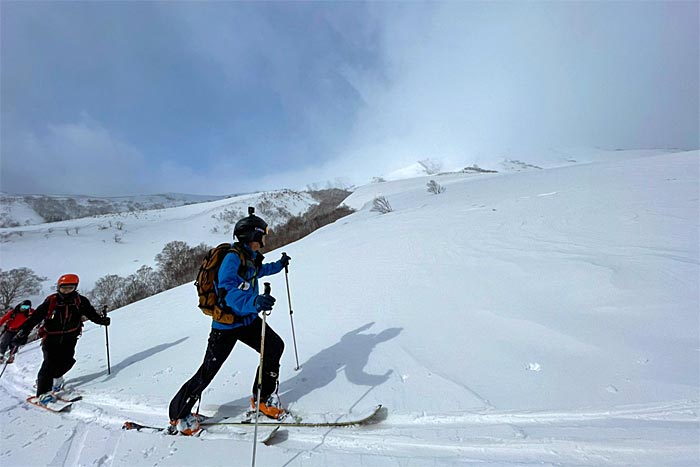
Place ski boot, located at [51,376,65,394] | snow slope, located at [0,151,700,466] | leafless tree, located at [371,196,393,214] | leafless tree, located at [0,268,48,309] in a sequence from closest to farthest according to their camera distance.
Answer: snow slope, located at [0,151,700,466], ski boot, located at [51,376,65,394], leafless tree, located at [371,196,393,214], leafless tree, located at [0,268,48,309]

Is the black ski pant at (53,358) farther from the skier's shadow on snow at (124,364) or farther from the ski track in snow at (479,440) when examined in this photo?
the ski track in snow at (479,440)

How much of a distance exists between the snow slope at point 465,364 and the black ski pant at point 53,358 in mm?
326

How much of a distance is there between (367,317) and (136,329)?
6230 mm

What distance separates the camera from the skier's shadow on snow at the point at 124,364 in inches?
193

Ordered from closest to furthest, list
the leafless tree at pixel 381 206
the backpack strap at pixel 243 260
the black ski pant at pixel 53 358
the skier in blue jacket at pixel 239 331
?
the skier in blue jacket at pixel 239 331 < the backpack strap at pixel 243 260 < the black ski pant at pixel 53 358 < the leafless tree at pixel 381 206

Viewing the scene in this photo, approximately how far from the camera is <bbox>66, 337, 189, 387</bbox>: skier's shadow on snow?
491 centimetres

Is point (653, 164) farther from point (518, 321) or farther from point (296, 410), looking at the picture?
point (296, 410)

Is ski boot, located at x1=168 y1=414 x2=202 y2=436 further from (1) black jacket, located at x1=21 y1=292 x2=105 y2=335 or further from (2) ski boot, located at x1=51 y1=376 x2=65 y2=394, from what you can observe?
(2) ski boot, located at x1=51 y1=376 x2=65 y2=394

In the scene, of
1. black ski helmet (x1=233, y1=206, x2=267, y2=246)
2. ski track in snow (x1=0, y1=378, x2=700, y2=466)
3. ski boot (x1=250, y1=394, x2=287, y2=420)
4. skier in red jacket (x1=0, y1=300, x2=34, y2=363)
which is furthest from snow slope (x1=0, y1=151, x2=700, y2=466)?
black ski helmet (x1=233, y1=206, x2=267, y2=246)

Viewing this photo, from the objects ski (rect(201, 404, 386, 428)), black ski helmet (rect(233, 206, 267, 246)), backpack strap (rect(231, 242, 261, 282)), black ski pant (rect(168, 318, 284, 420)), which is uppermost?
black ski helmet (rect(233, 206, 267, 246))

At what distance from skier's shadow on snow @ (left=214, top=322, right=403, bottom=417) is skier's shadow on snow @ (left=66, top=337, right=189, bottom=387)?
2890 millimetres

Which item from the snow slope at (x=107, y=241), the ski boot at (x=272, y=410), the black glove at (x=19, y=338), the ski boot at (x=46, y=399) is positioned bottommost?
the ski boot at (x=272, y=410)

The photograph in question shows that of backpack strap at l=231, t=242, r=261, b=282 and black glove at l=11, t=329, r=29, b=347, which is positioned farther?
black glove at l=11, t=329, r=29, b=347

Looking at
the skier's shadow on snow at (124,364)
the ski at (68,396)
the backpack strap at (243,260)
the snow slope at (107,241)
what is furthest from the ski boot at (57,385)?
the snow slope at (107,241)
